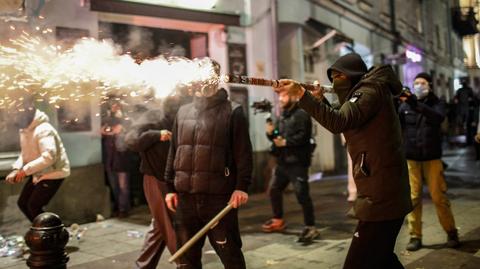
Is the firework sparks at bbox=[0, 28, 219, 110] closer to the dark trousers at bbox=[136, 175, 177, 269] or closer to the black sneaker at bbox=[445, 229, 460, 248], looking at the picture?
the dark trousers at bbox=[136, 175, 177, 269]

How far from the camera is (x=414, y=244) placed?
5.95 metres

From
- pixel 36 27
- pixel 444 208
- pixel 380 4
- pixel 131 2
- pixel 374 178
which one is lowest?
pixel 444 208

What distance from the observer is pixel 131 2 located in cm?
901

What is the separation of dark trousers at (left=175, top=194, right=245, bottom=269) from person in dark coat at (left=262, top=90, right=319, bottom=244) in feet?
8.98

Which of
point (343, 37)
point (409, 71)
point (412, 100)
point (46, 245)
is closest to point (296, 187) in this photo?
point (412, 100)

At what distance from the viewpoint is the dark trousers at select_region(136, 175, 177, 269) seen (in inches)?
197

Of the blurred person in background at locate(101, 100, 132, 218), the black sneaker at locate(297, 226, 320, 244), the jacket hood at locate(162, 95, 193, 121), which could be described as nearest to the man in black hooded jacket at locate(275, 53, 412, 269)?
the jacket hood at locate(162, 95, 193, 121)

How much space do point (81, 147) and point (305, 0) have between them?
24.2ft

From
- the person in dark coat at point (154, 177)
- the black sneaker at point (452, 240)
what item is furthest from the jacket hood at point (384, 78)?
the black sneaker at point (452, 240)

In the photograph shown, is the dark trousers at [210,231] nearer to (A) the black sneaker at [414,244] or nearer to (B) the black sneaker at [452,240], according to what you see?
(A) the black sneaker at [414,244]

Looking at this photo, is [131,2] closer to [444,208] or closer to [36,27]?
[36,27]

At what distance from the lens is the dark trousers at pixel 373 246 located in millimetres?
3504

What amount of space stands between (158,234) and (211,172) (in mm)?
1129

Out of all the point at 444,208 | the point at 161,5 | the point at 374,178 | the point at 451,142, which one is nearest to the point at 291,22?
the point at 161,5
